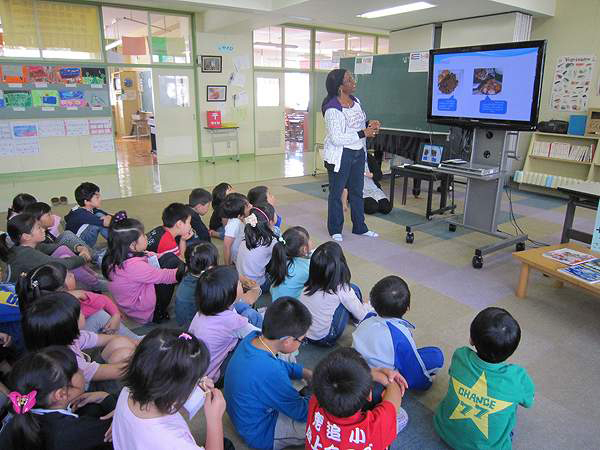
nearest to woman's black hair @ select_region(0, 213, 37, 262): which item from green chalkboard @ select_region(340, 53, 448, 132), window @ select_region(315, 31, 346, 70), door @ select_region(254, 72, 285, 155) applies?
green chalkboard @ select_region(340, 53, 448, 132)

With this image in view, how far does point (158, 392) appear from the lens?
1.17 meters

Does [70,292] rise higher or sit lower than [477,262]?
higher

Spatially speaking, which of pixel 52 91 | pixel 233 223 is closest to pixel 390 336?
pixel 233 223

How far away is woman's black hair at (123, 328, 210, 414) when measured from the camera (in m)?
1.17

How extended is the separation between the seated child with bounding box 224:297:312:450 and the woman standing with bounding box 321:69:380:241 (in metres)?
2.63

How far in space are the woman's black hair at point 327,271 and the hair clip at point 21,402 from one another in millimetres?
1302

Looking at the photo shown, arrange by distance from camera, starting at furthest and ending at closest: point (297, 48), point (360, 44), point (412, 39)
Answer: point (360, 44) < point (297, 48) < point (412, 39)

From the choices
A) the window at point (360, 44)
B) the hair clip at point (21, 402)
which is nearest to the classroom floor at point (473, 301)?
the hair clip at point (21, 402)

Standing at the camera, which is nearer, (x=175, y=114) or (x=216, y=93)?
(x=175, y=114)

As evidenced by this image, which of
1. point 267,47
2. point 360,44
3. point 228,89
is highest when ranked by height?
point 360,44

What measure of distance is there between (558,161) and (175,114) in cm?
657

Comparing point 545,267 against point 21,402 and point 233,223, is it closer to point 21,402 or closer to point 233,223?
point 233,223

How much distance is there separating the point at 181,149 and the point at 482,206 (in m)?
6.25

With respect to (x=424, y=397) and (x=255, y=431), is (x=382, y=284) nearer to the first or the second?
(x=424, y=397)
